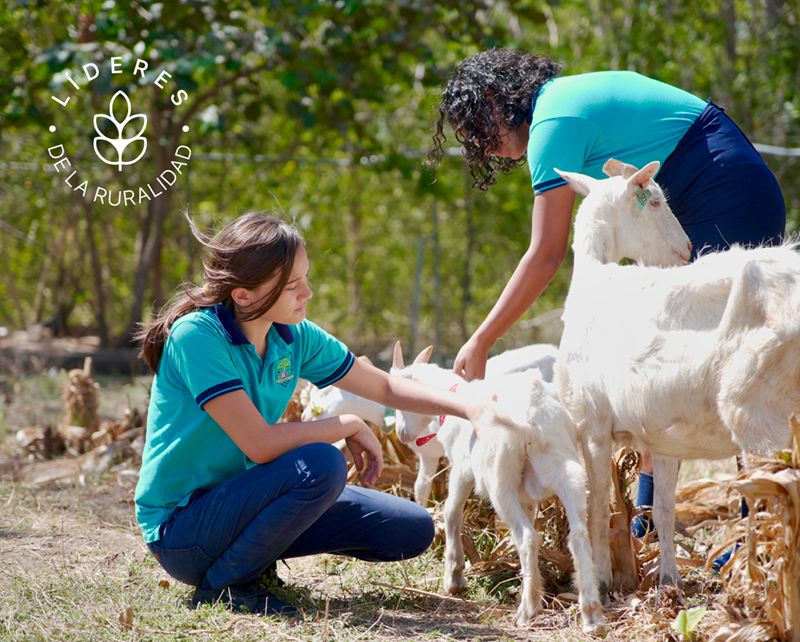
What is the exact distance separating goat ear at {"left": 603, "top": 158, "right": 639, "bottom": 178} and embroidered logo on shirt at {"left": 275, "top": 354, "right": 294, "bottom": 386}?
1.46 meters

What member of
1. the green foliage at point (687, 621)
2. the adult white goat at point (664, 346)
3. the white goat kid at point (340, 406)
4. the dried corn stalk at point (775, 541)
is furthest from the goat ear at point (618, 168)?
the white goat kid at point (340, 406)

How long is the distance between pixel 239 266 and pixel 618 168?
4.91 feet

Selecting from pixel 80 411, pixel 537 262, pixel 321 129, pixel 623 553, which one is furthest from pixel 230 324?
pixel 321 129

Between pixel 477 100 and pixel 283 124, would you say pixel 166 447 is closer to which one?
pixel 477 100

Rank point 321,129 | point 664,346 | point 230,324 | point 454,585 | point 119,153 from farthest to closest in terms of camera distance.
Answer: point 321,129 < point 119,153 < point 454,585 < point 230,324 < point 664,346

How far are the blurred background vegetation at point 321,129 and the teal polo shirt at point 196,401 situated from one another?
9.04 feet

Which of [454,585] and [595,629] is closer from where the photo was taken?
[595,629]

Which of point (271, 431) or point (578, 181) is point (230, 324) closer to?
point (271, 431)

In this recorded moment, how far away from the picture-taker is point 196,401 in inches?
107

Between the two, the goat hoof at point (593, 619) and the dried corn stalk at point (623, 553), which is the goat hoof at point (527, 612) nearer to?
the goat hoof at point (593, 619)

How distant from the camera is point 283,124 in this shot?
11086mm

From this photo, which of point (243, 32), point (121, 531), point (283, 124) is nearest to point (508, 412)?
point (121, 531)

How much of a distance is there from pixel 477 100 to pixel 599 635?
2140 mm

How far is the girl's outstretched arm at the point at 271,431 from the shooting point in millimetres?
2670
